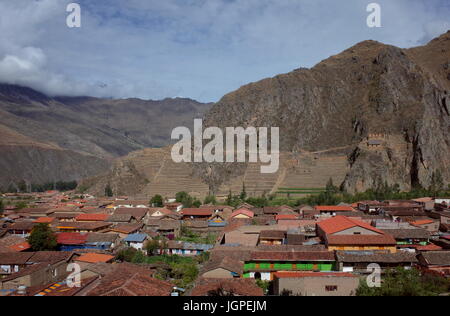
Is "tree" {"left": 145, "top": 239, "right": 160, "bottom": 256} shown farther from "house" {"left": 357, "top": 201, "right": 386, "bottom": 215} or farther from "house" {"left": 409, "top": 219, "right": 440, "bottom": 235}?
"house" {"left": 357, "top": 201, "right": 386, "bottom": 215}

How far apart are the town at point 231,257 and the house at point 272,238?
0.06 m

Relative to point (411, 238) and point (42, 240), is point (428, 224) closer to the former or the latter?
point (411, 238)

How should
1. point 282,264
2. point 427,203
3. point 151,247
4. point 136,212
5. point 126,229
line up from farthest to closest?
point 427,203, point 136,212, point 126,229, point 151,247, point 282,264

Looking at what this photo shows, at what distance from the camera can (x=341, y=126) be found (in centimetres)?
8494

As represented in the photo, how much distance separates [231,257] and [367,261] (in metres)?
6.50

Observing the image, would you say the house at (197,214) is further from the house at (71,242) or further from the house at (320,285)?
the house at (320,285)

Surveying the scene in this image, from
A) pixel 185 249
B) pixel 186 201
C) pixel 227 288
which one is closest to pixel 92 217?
pixel 185 249

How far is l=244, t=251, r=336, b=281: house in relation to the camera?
19328 mm

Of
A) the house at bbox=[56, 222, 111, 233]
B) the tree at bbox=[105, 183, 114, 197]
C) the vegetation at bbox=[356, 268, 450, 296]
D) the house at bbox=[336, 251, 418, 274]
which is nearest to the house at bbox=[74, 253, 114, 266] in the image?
the house at bbox=[56, 222, 111, 233]

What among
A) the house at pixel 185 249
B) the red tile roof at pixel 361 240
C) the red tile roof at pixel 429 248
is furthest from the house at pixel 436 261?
the house at pixel 185 249

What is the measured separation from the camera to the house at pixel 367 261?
19.1m

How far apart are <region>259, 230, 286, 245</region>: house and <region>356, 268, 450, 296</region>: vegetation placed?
871 cm

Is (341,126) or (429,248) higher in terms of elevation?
(341,126)

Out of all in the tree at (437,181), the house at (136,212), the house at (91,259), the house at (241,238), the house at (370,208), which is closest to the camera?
the house at (91,259)
